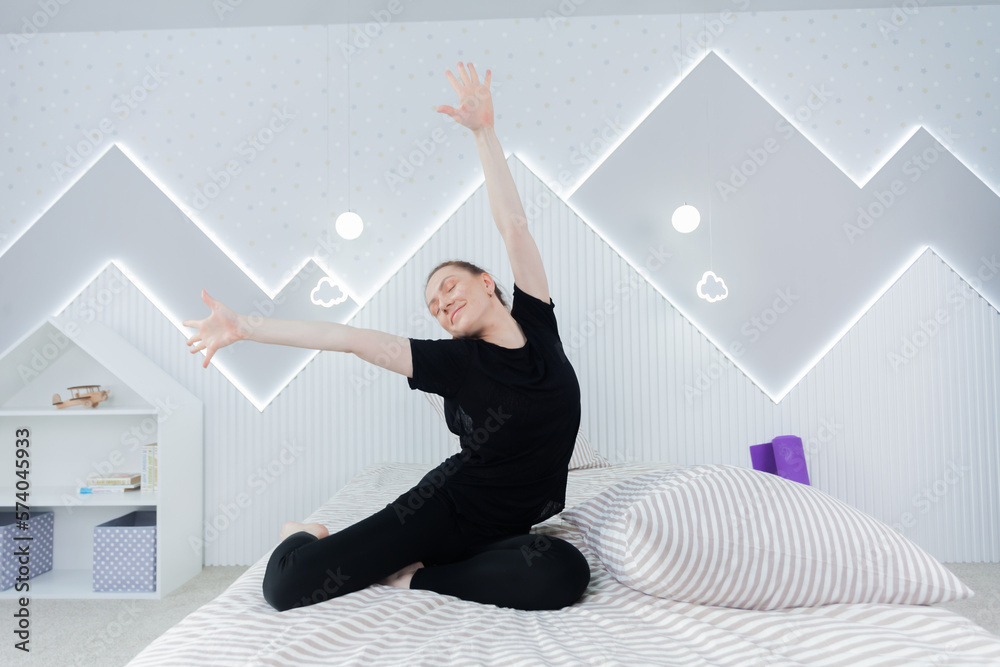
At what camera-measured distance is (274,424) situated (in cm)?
277

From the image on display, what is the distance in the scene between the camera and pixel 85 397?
2.53m

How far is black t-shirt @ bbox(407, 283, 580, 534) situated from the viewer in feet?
4.17

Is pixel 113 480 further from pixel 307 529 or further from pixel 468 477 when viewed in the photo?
pixel 468 477

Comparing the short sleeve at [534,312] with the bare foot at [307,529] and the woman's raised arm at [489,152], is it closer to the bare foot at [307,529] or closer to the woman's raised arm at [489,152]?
the woman's raised arm at [489,152]

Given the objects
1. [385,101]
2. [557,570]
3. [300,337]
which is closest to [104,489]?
[300,337]

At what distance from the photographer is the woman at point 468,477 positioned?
113cm

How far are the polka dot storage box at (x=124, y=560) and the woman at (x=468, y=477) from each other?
4.36 ft

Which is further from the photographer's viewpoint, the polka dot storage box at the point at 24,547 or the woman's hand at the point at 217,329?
the polka dot storage box at the point at 24,547

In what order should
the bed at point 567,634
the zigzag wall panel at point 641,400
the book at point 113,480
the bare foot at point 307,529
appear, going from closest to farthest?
1. the bed at point 567,634
2. the bare foot at point 307,529
3. the book at point 113,480
4. the zigzag wall panel at point 641,400

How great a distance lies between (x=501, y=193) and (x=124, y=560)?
201cm

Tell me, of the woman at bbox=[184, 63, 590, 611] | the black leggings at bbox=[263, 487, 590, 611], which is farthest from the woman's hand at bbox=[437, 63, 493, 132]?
the black leggings at bbox=[263, 487, 590, 611]

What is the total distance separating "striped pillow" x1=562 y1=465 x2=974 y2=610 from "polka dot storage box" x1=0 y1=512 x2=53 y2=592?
2397mm

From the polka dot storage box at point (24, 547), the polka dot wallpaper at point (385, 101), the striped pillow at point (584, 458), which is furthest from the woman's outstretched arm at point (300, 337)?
the polka dot storage box at point (24, 547)

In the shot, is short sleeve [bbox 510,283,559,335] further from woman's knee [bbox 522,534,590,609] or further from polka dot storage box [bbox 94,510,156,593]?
polka dot storage box [bbox 94,510,156,593]
